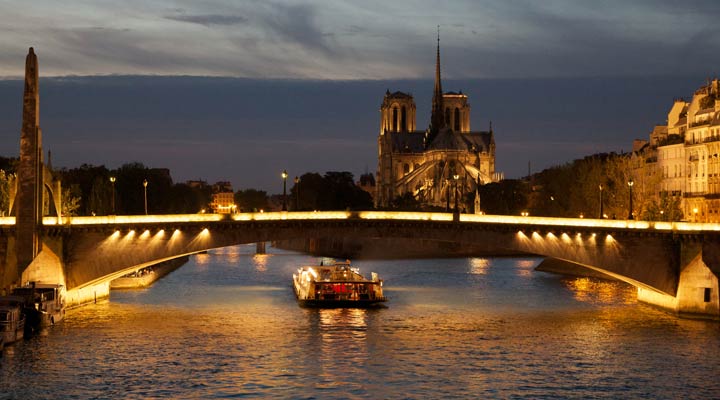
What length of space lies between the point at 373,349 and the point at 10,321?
16.8 m

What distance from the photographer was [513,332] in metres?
68.3

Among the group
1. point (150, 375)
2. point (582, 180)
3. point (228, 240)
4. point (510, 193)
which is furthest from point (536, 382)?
point (510, 193)

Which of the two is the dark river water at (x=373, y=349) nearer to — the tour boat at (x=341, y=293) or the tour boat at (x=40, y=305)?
the tour boat at (x=40, y=305)

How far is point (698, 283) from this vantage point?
72.1 metres

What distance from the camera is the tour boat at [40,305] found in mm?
66562

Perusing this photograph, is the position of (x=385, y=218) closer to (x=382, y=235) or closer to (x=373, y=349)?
(x=382, y=235)

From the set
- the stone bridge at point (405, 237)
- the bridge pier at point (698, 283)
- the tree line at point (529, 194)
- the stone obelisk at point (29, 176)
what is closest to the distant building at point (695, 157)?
the tree line at point (529, 194)

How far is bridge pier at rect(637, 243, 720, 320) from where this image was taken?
71.4 m

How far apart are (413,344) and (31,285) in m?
20.6

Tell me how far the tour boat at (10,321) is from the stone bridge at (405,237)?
874 centimetres

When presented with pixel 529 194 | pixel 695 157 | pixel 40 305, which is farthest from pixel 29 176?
pixel 529 194

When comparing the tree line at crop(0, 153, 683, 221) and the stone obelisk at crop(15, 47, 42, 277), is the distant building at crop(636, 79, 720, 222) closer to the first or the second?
the tree line at crop(0, 153, 683, 221)

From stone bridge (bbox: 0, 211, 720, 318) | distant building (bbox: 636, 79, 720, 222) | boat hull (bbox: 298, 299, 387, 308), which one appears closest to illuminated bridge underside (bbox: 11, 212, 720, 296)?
stone bridge (bbox: 0, 211, 720, 318)

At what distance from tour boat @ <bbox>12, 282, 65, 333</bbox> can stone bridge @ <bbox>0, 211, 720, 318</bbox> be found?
346cm
